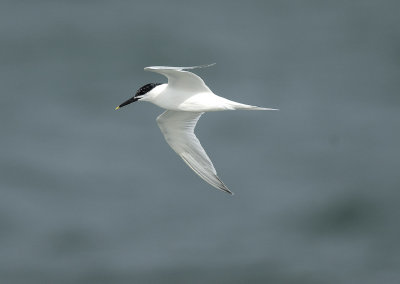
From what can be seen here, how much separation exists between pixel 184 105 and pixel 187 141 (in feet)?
4.93

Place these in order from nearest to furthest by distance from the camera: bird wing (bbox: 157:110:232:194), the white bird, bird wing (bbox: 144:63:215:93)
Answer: bird wing (bbox: 144:63:215:93) → the white bird → bird wing (bbox: 157:110:232:194)

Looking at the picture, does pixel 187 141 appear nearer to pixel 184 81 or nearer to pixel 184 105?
pixel 184 105

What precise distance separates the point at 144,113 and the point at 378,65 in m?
5.68

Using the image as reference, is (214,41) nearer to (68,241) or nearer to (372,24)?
(372,24)

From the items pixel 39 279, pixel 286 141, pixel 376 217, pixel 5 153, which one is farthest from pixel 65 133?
pixel 376 217

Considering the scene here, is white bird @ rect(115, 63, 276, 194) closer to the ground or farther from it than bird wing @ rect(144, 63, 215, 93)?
closer to the ground

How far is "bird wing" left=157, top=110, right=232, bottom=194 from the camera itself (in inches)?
698

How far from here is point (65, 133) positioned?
23.4 meters

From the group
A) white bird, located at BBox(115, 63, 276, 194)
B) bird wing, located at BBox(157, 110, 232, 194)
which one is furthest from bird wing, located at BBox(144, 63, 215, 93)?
bird wing, located at BBox(157, 110, 232, 194)

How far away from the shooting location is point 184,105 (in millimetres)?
16531

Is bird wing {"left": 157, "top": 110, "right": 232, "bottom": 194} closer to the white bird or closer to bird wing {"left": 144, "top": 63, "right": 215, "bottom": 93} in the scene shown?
the white bird

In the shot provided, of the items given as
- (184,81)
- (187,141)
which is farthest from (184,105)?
(187,141)

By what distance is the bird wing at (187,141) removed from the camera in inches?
698

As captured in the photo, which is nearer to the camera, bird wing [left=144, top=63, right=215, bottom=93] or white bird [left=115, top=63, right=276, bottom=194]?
bird wing [left=144, top=63, right=215, bottom=93]
